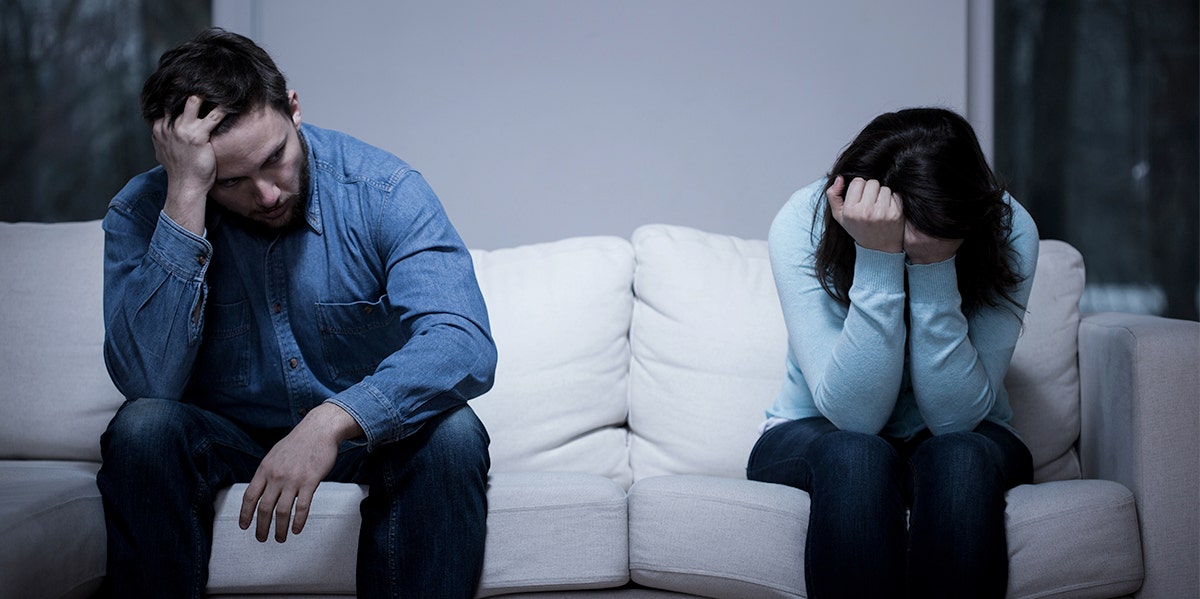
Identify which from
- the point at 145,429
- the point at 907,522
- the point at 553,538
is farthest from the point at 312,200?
the point at 907,522

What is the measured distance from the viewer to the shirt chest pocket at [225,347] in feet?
5.03

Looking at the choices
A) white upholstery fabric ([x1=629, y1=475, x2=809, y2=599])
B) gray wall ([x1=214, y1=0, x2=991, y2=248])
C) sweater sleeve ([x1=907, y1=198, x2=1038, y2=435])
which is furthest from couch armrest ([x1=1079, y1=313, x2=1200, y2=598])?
gray wall ([x1=214, y1=0, x2=991, y2=248])

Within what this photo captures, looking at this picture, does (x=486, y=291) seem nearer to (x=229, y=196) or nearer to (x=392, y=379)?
(x=229, y=196)

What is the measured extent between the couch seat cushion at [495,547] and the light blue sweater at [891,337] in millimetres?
402

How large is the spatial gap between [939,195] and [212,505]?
3.77ft

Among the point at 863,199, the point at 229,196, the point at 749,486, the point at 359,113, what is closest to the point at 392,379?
the point at 229,196

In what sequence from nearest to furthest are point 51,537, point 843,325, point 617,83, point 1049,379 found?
point 51,537, point 843,325, point 1049,379, point 617,83

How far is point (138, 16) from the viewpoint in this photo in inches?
99.7

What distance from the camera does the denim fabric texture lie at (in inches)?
50.0

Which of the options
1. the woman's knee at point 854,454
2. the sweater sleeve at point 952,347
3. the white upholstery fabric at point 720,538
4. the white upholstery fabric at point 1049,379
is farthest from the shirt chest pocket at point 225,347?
the white upholstery fabric at point 1049,379

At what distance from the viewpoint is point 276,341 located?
1536 millimetres

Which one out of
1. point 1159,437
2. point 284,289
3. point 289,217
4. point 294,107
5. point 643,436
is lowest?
point 643,436

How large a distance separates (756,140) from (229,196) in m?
1.40

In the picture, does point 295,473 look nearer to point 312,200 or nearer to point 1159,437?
point 312,200
